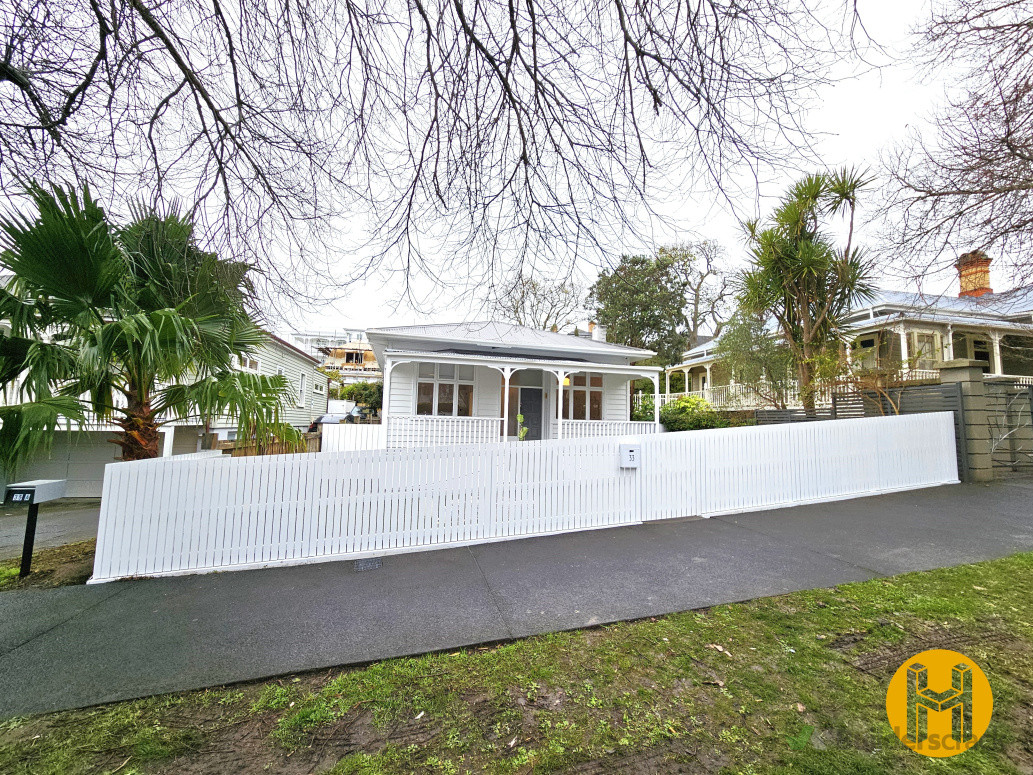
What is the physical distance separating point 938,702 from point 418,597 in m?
3.63

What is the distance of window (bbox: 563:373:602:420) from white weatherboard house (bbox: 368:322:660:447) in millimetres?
35

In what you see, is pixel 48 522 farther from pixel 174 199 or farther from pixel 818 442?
pixel 818 442

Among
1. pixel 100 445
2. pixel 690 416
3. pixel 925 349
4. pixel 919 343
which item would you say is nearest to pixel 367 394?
pixel 100 445

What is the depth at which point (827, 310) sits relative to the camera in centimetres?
1152

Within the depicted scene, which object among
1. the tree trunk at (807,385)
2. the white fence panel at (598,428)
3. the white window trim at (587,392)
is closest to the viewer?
the tree trunk at (807,385)

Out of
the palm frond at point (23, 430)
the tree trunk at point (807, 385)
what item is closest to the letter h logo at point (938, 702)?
the palm frond at point (23, 430)

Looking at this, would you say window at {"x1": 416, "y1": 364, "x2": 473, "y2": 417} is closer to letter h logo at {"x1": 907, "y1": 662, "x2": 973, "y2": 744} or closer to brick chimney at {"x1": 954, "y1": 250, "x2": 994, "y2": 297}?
brick chimney at {"x1": 954, "y1": 250, "x2": 994, "y2": 297}

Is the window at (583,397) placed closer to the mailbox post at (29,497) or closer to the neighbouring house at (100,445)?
the neighbouring house at (100,445)

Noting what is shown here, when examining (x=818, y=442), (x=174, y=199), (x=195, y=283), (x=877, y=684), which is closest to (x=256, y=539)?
(x=195, y=283)

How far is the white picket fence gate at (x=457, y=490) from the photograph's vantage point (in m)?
4.57

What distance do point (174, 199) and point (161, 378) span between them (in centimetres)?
219

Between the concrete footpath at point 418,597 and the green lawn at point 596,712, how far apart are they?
278 millimetres

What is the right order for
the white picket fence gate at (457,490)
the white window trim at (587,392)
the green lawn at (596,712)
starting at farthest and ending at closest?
the white window trim at (587,392), the white picket fence gate at (457,490), the green lawn at (596,712)

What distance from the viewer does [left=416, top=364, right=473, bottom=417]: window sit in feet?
40.7
